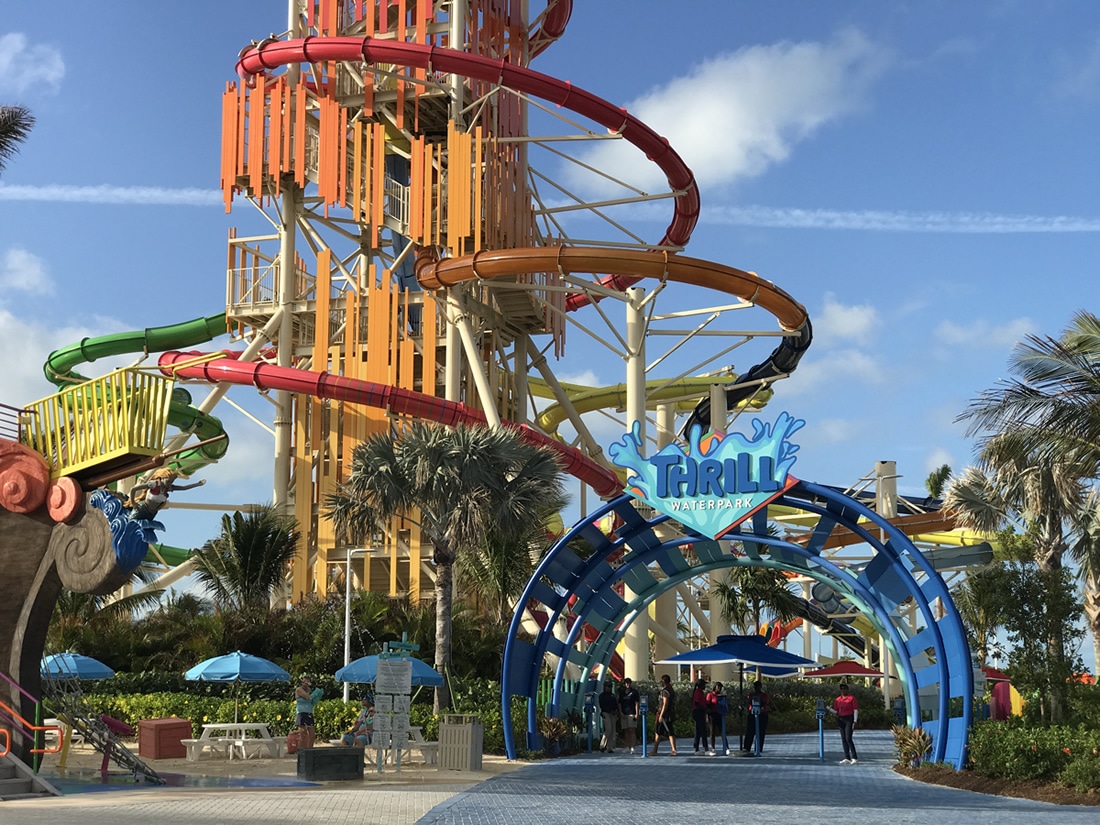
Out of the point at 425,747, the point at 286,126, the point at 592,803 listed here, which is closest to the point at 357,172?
the point at 286,126

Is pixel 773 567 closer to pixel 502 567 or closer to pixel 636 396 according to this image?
pixel 502 567

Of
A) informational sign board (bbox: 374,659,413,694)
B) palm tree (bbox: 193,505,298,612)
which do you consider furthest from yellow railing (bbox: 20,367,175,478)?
palm tree (bbox: 193,505,298,612)

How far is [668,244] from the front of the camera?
1591 inches

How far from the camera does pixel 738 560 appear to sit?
2425cm

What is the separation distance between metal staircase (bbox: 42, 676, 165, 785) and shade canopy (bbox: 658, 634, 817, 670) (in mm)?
10356

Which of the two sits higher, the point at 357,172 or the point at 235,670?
the point at 357,172

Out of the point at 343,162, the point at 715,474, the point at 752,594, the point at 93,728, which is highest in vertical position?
the point at 343,162

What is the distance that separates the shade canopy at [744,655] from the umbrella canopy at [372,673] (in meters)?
4.79

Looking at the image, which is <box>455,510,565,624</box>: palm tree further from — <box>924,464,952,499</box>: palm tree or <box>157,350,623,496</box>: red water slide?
<box>924,464,952,499</box>: palm tree

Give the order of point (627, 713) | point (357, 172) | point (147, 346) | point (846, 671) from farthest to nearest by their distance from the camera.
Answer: point (147, 346) < point (846, 671) < point (357, 172) < point (627, 713)

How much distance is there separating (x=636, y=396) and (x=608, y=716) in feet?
32.2

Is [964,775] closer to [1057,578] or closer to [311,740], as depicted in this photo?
[1057,578]

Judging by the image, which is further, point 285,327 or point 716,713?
point 285,327

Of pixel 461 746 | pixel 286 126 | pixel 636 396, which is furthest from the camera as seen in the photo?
pixel 286 126
